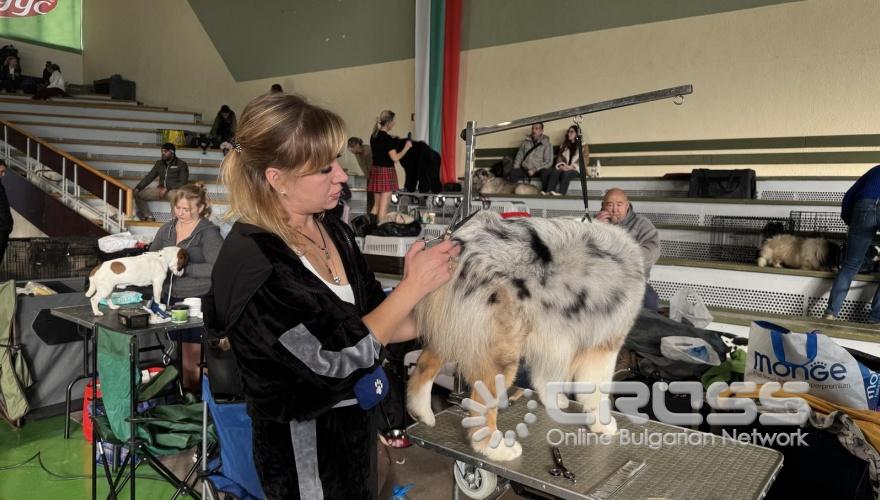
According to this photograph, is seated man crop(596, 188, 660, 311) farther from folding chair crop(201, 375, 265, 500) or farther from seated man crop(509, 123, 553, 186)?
seated man crop(509, 123, 553, 186)

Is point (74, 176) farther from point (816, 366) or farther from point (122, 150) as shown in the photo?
point (816, 366)

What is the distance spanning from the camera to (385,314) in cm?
115

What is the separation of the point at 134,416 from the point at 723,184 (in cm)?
591

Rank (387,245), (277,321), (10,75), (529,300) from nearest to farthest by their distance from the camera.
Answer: (277,321) → (529,300) → (387,245) → (10,75)

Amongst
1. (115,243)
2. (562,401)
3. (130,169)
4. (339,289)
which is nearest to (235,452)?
(339,289)

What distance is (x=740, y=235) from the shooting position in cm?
531

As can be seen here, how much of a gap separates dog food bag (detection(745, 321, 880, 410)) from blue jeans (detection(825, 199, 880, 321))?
2846 mm

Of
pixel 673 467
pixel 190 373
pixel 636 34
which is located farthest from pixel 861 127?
pixel 190 373

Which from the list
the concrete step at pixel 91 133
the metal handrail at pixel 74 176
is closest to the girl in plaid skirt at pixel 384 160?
the metal handrail at pixel 74 176

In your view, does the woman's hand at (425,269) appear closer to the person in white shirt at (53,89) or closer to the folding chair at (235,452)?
the folding chair at (235,452)

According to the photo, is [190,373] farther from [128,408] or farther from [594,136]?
[594,136]

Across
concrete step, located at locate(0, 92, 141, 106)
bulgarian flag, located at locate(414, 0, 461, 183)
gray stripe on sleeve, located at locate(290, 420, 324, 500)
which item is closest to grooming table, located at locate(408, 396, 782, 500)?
gray stripe on sleeve, located at locate(290, 420, 324, 500)

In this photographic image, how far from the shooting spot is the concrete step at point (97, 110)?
11.0m

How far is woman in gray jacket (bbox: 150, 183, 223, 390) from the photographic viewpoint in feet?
11.1
